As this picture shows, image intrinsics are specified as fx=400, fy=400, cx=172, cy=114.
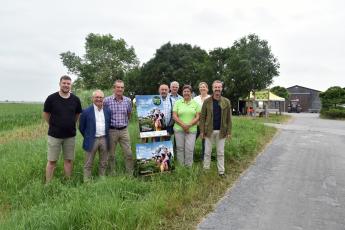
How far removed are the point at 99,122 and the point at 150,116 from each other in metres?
1.24

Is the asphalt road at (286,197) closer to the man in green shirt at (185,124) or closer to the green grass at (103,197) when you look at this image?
the green grass at (103,197)

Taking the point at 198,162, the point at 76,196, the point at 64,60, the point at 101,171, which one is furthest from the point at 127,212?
the point at 64,60

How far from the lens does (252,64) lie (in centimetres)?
3366

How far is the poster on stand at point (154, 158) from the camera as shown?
762 centimetres

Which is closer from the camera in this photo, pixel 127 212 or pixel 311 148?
pixel 127 212

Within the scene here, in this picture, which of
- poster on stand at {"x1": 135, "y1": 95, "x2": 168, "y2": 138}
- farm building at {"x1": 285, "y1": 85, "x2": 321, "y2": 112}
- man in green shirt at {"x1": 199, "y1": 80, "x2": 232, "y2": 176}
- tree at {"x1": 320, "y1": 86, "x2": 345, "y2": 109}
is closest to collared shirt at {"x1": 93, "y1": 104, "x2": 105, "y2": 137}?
poster on stand at {"x1": 135, "y1": 95, "x2": 168, "y2": 138}

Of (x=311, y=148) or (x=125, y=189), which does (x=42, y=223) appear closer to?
(x=125, y=189)

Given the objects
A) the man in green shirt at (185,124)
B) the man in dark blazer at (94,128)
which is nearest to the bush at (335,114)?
the man in green shirt at (185,124)

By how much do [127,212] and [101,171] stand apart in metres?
2.43

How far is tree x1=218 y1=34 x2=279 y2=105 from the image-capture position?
33.4m

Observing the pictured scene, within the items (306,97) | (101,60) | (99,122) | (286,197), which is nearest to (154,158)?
(99,122)

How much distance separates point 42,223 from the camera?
4766 mm

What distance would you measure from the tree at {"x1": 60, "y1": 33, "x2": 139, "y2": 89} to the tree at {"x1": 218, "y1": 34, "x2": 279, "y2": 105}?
107ft

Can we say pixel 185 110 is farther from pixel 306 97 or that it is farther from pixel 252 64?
pixel 306 97
